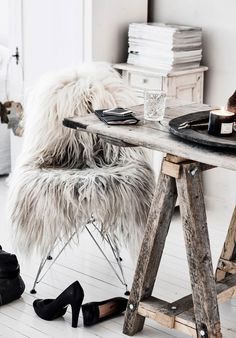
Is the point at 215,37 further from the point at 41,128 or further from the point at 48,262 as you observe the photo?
the point at 48,262

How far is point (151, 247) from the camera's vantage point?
267cm

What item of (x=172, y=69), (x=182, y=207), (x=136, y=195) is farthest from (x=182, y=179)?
(x=172, y=69)

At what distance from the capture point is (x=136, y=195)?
2959mm

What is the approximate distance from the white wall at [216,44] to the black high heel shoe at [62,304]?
1.46 metres

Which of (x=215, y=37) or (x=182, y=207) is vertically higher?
(x=215, y=37)

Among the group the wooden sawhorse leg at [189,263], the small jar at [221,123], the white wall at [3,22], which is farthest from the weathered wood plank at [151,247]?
the white wall at [3,22]

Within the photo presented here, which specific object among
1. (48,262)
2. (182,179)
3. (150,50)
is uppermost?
(150,50)

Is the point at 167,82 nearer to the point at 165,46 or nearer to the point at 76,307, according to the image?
the point at 165,46

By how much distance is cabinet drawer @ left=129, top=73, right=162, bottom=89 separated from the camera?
3.75 metres

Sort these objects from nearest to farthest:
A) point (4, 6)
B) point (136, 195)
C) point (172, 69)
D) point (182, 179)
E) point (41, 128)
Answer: point (182, 179) → point (136, 195) → point (41, 128) → point (172, 69) → point (4, 6)

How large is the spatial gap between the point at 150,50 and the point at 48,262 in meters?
1.19

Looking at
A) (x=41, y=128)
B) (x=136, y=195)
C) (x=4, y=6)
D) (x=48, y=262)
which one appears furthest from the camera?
(x=4, y=6)

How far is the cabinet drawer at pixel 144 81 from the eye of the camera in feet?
12.3

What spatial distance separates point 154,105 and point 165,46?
3.52 ft
